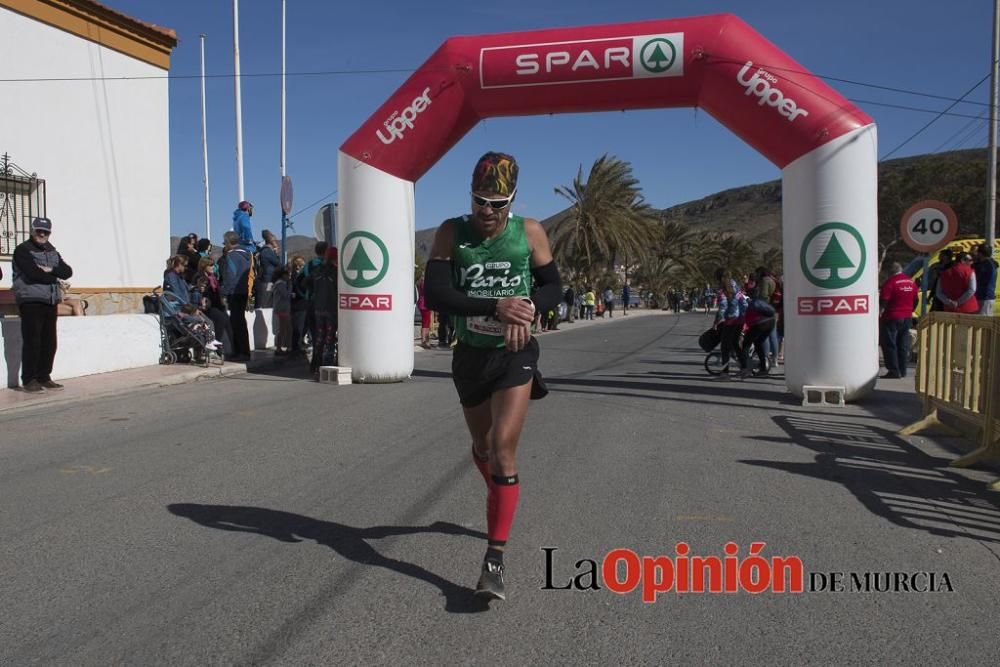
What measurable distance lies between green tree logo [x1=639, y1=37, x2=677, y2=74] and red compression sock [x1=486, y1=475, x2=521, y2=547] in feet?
23.6

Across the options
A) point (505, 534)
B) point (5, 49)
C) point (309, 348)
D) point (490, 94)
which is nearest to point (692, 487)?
point (505, 534)

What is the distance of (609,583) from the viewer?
363cm

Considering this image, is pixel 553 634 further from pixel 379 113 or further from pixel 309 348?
pixel 309 348

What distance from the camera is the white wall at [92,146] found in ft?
44.6

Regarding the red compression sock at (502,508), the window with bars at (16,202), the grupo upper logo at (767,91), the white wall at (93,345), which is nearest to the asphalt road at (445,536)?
the red compression sock at (502,508)

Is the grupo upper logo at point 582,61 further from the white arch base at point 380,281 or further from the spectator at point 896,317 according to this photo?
the spectator at point 896,317

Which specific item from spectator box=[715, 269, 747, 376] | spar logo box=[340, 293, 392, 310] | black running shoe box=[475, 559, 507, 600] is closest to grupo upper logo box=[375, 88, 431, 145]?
spar logo box=[340, 293, 392, 310]

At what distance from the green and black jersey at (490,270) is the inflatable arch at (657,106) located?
A: 6.37 m

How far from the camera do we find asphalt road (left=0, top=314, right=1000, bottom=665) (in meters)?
3.02

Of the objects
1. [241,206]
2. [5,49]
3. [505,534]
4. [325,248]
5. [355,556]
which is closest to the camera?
[505,534]

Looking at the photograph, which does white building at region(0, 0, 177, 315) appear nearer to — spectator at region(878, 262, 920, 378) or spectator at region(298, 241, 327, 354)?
spectator at region(298, 241, 327, 354)

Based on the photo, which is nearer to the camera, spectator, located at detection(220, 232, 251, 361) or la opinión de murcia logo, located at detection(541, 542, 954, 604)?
la opinión de murcia logo, located at detection(541, 542, 954, 604)

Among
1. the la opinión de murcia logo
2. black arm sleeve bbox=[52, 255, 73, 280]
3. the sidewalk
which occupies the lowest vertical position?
the la opinión de murcia logo

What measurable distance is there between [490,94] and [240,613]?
795cm
